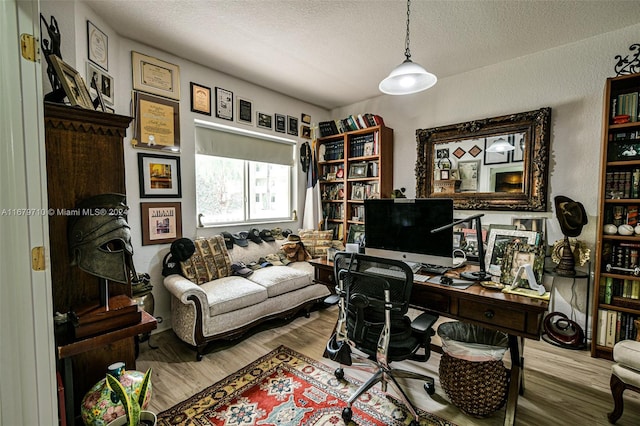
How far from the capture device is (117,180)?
1500mm

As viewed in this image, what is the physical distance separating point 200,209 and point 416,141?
9.26 feet

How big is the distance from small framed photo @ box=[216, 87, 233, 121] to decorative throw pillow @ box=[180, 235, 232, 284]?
1.44 meters

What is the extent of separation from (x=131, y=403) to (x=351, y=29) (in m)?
2.92

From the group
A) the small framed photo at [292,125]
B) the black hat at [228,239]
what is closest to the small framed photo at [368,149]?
the small framed photo at [292,125]

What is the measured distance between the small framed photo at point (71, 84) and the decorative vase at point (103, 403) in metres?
1.33

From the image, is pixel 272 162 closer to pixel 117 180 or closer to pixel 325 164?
pixel 325 164

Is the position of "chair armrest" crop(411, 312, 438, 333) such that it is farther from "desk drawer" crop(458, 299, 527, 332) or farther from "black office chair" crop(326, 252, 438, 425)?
"desk drawer" crop(458, 299, 527, 332)

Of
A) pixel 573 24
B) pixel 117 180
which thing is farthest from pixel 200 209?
pixel 573 24

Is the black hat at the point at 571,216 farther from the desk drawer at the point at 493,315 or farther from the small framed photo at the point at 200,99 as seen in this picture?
the small framed photo at the point at 200,99

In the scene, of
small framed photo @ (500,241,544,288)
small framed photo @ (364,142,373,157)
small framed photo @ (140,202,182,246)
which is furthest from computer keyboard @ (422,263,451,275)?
small framed photo @ (140,202,182,246)

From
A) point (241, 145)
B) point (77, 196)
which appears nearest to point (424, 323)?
point (77, 196)

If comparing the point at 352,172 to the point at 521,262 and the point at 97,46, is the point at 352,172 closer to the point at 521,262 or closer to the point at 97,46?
the point at 521,262

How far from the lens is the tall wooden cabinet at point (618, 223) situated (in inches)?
90.2

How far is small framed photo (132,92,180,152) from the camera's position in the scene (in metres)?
2.70
